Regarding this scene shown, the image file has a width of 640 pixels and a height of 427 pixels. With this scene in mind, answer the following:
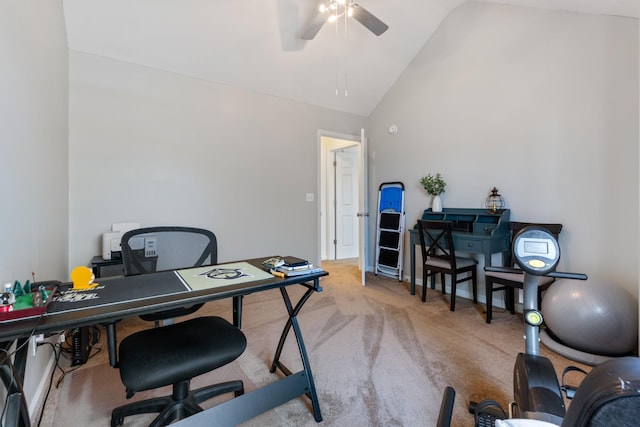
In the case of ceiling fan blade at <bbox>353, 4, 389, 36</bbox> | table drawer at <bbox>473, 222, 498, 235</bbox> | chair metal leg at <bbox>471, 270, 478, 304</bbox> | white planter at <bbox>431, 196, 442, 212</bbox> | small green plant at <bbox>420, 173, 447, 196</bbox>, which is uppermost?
ceiling fan blade at <bbox>353, 4, 389, 36</bbox>

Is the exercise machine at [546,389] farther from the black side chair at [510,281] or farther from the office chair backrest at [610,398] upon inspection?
the black side chair at [510,281]

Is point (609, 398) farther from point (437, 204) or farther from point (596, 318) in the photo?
point (437, 204)

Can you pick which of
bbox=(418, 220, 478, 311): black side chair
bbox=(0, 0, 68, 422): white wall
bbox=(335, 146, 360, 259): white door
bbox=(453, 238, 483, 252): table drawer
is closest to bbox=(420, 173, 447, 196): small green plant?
bbox=(418, 220, 478, 311): black side chair

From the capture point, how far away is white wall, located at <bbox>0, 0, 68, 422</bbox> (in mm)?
1285

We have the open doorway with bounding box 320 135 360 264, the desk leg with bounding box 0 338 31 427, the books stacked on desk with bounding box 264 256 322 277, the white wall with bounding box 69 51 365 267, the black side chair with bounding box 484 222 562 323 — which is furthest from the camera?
the open doorway with bounding box 320 135 360 264

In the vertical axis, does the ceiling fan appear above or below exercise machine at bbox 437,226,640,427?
above

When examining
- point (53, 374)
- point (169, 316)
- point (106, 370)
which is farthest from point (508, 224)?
point (53, 374)

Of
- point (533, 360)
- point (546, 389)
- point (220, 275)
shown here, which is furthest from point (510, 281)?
point (220, 275)

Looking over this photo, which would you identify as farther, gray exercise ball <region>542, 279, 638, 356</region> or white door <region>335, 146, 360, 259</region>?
white door <region>335, 146, 360, 259</region>

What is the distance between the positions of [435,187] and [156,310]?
3.28 m

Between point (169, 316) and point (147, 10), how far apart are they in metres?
2.63

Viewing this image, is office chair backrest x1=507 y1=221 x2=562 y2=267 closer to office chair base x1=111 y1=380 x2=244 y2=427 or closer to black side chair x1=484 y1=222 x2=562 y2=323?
black side chair x1=484 y1=222 x2=562 y2=323

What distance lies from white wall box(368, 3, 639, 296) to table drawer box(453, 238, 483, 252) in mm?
514

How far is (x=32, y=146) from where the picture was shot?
5.29ft
